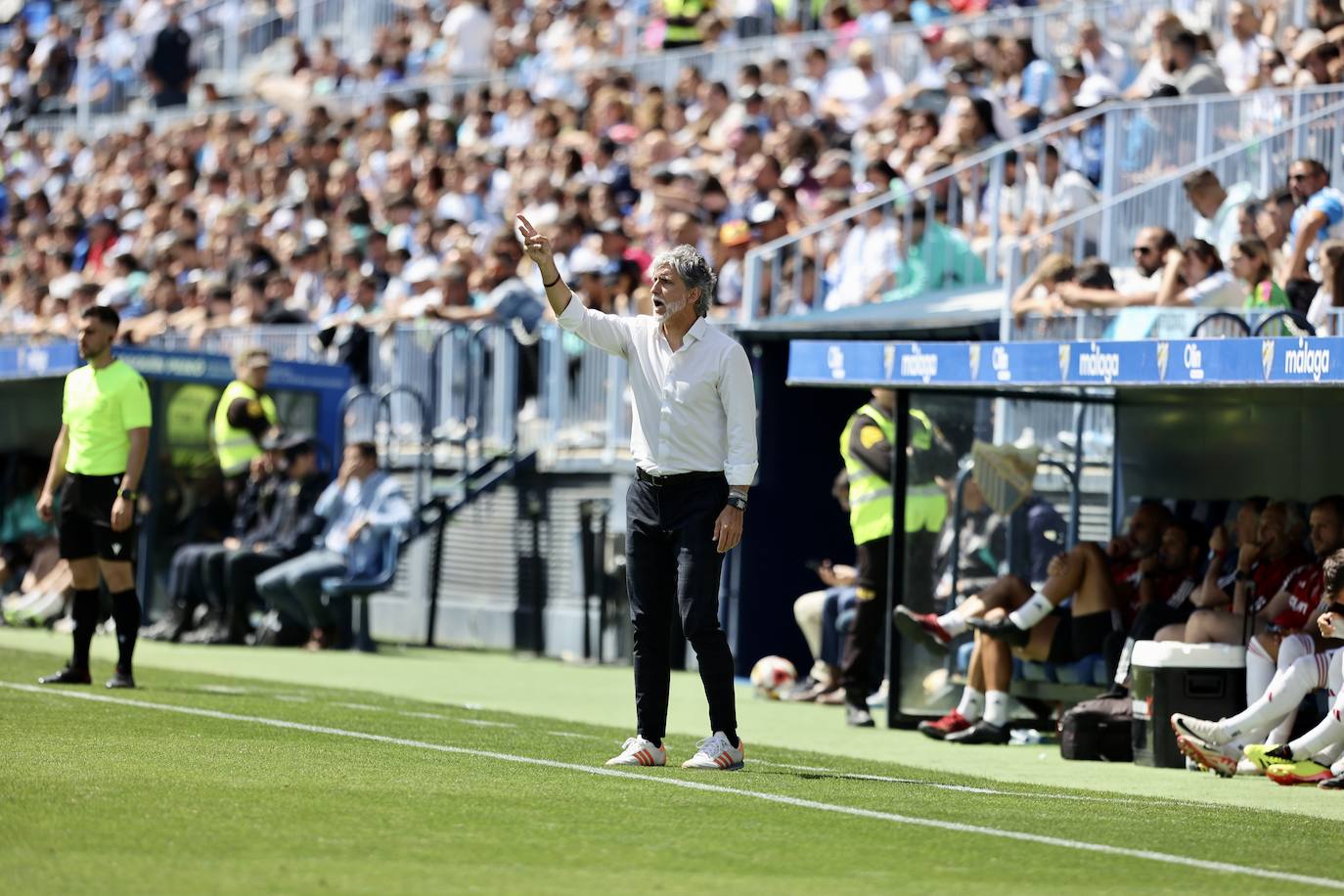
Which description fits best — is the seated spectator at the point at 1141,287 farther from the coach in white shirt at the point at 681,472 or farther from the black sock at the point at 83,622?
the black sock at the point at 83,622

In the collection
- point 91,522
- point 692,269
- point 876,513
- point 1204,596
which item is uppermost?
point 692,269

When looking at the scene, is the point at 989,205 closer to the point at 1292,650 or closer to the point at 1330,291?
the point at 1330,291

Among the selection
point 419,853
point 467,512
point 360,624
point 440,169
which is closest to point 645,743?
point 419,853

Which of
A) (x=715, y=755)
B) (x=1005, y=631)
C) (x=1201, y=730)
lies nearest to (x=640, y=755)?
(x=715, y=755)

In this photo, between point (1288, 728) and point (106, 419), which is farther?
point (106, 419)

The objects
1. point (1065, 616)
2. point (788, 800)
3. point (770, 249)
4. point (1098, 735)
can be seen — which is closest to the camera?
point (788, 800)

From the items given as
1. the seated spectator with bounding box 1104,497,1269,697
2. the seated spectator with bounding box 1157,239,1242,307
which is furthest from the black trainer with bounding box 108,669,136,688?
the seated spectator with bounding box 1157,239,1242,307

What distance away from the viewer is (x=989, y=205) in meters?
18.5

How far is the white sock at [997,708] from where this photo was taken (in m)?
13.3

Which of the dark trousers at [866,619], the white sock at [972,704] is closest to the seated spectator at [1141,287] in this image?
the dark trousers at [866,619]

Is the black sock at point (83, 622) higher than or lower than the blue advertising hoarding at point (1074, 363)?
lower

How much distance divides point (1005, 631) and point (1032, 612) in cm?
19

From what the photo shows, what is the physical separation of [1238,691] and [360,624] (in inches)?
350

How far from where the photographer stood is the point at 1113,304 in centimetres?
1555
